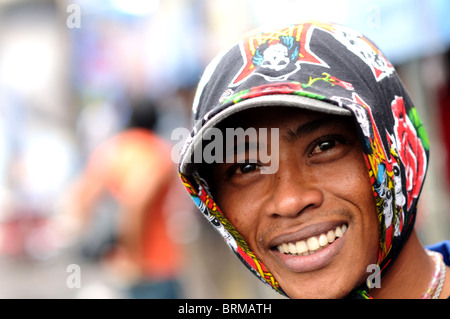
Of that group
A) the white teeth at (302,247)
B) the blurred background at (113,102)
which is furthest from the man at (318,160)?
the blurred background at (113,102)

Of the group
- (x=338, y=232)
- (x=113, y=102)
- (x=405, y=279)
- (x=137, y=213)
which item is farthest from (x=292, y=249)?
(x=113, y=102)

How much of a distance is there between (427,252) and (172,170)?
2.73 metres

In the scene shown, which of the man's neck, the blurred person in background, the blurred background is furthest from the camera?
the blurred person in background

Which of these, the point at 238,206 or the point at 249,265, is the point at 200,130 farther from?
the point at 249,265

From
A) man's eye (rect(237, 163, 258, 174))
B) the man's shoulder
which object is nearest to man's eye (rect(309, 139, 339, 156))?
man's eye (rect(237, 163, 258, 174))

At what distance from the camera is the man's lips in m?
1.64

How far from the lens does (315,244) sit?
1.65 m

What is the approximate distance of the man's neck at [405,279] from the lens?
174cm

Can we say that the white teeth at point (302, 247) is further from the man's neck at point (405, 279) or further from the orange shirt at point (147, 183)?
the orange shirt at point (147, 183)

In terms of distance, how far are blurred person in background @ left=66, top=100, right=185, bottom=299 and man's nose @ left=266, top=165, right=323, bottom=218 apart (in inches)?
98.6

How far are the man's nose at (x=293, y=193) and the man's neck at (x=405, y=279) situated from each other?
0.35 metres

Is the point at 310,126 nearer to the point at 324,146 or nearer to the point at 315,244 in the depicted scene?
the point at 324,146

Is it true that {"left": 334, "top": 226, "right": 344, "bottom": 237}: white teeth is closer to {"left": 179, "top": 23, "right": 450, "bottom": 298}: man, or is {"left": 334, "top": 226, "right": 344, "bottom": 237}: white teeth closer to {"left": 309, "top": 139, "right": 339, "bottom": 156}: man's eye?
{"left": 179, "top": 23, "right": 450, "bottom": 298}: man

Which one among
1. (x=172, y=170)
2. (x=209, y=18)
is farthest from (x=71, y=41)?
(x=172, y=170)
